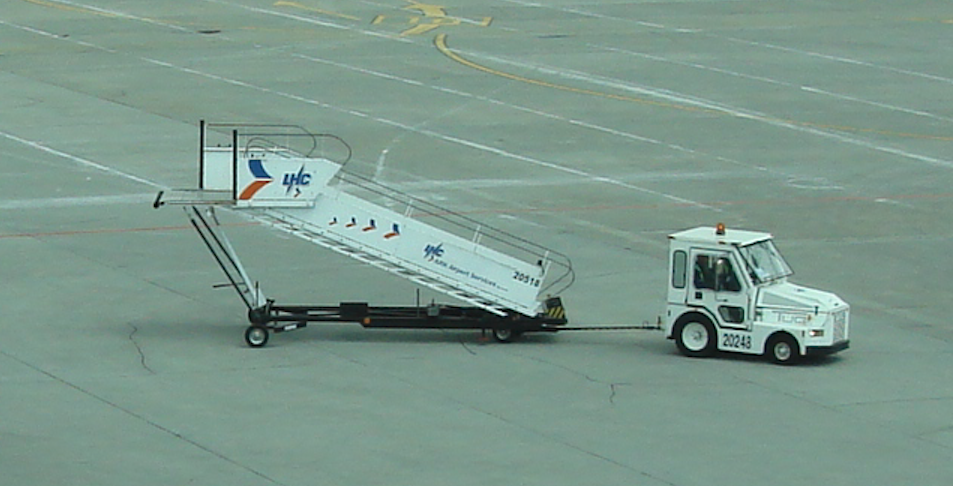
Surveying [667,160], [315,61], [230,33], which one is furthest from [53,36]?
A: [667,160]

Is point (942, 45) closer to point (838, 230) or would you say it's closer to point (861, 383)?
point (838, 230)

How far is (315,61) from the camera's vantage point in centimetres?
7038

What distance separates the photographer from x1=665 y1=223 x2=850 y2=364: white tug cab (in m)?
31.7

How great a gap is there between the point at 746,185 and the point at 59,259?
20729 mm

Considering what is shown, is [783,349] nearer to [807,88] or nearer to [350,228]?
[350,228]

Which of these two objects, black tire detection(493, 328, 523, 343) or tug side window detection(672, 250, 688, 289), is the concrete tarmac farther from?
tug side window detection(672, 250, 688, 289)

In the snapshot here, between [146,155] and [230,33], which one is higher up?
[230,33]

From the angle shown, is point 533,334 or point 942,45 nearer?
point 533,334

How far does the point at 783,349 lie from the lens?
31734mm

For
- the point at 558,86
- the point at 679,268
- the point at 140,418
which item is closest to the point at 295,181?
the point at 140,418

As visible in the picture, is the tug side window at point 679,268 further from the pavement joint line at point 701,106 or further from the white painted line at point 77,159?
the pavement joint line at point 701,106

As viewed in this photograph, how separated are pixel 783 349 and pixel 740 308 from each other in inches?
44.1

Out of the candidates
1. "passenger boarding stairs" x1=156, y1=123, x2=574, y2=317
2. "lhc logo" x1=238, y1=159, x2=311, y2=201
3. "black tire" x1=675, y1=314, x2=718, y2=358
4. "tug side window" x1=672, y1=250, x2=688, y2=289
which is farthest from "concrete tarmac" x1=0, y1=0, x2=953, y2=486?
"lhc logo" x1=238, y1=159, x2=311, y2=201

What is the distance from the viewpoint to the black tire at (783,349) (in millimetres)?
31625
